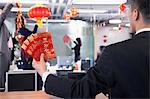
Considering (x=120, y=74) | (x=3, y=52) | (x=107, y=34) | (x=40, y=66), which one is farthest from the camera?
(x=107, y=34)

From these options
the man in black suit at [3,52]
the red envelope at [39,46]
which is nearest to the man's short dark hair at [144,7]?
the red envelope at [39,46]

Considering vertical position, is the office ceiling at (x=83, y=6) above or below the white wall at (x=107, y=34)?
above

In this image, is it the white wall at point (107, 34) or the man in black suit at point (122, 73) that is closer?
the man in black suit at point (122, 73)

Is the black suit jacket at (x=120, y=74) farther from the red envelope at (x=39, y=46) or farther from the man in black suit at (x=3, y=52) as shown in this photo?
the man in black suit at (x=3, y=52)

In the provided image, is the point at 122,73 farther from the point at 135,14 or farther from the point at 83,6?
the point at 83,6

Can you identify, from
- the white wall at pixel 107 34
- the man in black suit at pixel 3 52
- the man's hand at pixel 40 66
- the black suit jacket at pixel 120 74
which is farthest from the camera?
the white wall at pixel 107 34

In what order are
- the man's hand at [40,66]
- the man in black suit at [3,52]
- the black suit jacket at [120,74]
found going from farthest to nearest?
the man in black suit at [3,52] < the man's hand at [40,66] < the black suit jacket at [120,74]

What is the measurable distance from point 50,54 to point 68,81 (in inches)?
9.6

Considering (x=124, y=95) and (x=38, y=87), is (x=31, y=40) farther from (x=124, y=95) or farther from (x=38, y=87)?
(x=38, y=87)

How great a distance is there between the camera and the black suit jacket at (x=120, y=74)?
812 mm

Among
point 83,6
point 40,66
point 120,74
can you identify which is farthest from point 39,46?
point 83,6

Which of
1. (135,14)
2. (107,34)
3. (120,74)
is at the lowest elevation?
(120,74)

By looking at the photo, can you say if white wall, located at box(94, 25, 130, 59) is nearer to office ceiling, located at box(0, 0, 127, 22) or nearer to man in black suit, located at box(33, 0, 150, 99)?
office ceiling, located at box(0, 0, 127, 22)

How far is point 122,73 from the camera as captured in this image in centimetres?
82
